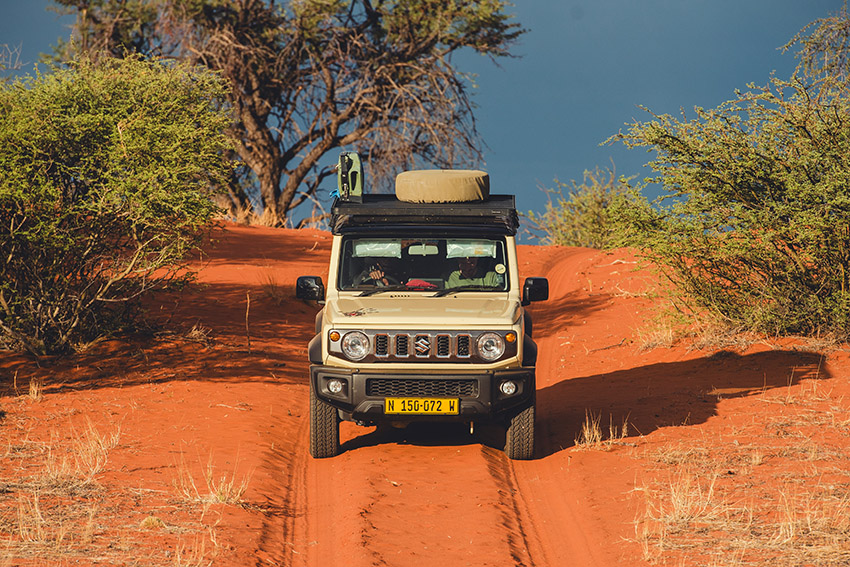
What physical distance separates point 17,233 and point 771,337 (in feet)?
35.2

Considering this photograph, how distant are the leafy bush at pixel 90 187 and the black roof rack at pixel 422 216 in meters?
4.03

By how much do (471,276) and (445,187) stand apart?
1043 millimetres

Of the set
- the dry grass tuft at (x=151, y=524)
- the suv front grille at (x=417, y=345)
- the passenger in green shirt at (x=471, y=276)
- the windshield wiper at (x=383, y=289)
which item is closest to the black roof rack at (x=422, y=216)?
the passenger in green shirt at (x=471, y=276)

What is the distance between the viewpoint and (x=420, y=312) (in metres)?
8.61

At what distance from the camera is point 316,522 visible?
7645 millimetres

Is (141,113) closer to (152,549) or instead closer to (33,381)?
(33,381)

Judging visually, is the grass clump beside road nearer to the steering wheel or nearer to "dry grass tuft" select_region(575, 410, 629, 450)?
"dry grass tuft" select_region(575, 410, 629, 450)

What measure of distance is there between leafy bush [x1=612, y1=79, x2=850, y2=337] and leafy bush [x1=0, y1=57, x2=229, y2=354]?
20.5ft

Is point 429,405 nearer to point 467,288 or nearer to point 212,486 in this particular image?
point 467,288

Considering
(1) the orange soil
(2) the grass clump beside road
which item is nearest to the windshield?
(1) the orange soil

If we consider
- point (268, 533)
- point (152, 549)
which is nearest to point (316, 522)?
point (268, 533)

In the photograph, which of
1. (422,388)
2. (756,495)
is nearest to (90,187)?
(422,388)

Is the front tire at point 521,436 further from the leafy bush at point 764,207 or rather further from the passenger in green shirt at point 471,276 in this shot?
the leafy bush at point 764,207

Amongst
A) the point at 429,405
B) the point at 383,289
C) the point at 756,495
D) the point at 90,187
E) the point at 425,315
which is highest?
the point at 90,187
